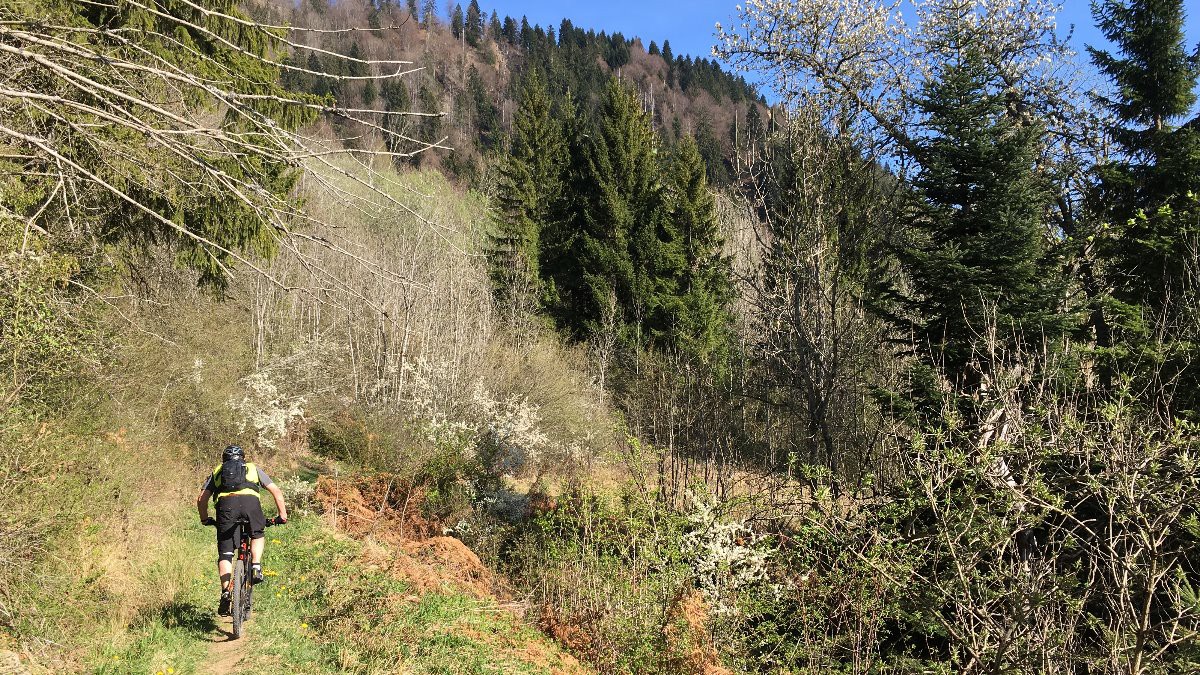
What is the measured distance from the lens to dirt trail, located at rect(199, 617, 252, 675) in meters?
6.06

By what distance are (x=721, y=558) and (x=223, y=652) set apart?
5.60 m

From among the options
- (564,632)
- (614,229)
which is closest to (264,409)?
(564,632)

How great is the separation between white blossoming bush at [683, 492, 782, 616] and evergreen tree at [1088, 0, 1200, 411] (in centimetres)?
522

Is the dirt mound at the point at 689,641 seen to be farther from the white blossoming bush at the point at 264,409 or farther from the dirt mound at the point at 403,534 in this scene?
the white blossoming bush at the point at 264,409

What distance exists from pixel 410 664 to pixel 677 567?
3487mm

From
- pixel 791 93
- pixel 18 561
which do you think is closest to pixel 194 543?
pixel 18 561

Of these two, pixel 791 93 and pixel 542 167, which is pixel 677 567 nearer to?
pixel 791 93

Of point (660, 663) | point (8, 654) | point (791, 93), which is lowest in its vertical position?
point (660, 663)

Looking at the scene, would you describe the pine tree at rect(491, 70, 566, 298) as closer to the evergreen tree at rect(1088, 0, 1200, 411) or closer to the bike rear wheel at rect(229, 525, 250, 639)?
the evergreen tree at rect(1088, 0, 1200, 411)

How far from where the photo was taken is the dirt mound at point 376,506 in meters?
12.0

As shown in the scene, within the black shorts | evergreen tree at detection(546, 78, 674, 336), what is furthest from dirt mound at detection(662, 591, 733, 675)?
evergreen tree at detection(546, 78, 674, 336)

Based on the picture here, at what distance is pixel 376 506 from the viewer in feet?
44.9

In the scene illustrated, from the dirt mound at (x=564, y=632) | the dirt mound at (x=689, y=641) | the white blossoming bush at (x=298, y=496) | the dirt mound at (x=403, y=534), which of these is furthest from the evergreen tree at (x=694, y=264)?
the dirt mound at (x=689, y=641)

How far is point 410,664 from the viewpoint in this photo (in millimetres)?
6504
